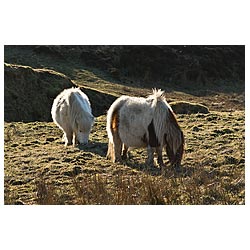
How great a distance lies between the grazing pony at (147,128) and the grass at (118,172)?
0.38 m

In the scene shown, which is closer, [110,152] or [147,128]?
[147,128]

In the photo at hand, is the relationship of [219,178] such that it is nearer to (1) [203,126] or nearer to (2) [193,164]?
(2) [193,164]

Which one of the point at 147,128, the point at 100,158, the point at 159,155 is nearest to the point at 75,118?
the point at 100,158

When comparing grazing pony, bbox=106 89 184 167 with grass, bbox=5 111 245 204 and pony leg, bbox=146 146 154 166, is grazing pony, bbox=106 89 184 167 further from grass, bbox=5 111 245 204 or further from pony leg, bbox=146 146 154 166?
grass, bbox=5 111 245 204

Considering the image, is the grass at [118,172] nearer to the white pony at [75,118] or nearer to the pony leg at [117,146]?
the pony leg at [117,146]

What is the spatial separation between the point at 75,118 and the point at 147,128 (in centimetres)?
319

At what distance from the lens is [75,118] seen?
12.3 metres

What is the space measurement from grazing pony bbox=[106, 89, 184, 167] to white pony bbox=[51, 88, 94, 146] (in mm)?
1857

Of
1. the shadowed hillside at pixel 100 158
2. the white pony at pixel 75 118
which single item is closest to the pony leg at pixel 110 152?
the shadowed hillside at pixel 100 158

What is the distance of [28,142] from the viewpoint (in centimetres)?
1298

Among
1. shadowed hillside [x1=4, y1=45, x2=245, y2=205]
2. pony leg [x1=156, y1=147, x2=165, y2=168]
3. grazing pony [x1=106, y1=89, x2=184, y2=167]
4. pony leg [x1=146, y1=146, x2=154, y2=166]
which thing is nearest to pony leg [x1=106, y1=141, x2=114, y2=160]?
grazing pony [x1=106, y1=89, x2=184, y2=167]

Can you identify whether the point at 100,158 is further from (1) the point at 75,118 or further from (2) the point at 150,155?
(1) the point at 75,118

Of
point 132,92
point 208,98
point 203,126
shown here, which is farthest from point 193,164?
point 208,98

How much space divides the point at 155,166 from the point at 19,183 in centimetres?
314
